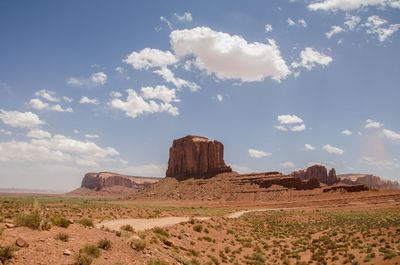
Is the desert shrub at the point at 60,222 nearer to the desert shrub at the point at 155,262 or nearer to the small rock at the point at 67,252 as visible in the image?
the small rock at the point at 67,252

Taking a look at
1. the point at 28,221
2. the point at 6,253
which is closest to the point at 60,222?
the point at 28,221

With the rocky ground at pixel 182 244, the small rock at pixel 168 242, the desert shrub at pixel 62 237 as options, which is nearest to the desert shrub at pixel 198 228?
the rocky ground at pixel 182 244

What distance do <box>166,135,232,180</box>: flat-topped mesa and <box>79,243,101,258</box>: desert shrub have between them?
4134 inches

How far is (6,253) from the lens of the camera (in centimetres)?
752

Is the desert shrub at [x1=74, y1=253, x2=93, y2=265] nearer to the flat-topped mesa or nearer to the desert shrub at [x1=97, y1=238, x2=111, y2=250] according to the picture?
the desert shrub at [x1=97, y1=238, x2=111, y2=250]

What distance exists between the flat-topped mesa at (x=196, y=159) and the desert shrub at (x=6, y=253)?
10706cm

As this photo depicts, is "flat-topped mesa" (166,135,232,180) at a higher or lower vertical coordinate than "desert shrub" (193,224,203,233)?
higher

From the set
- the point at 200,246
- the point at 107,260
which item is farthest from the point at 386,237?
A: the point at 107,260

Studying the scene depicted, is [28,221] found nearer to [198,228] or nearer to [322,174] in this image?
[198,228]

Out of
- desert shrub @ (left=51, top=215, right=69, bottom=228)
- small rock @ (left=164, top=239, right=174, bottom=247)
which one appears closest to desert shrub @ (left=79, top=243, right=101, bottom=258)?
desert shrub @ (left=51, top=215, right=69, bottom=228)

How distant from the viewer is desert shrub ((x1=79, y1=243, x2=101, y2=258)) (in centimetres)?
916

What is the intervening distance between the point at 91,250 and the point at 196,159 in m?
112

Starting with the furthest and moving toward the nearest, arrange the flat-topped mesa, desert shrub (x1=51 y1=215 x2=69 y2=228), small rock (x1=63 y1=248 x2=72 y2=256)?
the flat-topped mesa, desert shrub (x1=51 y1=215 x2=69 y2=228), small rock (x1=63 y1=248 x2=72 y2=256)

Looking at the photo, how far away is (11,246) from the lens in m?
7.93
